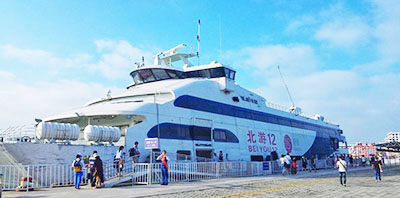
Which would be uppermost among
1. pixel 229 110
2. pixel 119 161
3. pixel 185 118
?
pixel 229 110

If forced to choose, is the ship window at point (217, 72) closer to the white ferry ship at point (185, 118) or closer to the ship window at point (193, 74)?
the white ferry ship at point (185, 118)

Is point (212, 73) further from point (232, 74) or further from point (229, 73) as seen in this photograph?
point (232, 74)

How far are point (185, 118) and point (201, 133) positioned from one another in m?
1.43

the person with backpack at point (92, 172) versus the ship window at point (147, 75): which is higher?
the ship window at point (147, 75)

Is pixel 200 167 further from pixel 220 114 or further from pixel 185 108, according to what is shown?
pixel 220 114

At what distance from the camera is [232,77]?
24.6 meters

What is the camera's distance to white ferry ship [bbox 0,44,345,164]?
1528cm

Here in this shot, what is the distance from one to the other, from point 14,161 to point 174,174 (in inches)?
239

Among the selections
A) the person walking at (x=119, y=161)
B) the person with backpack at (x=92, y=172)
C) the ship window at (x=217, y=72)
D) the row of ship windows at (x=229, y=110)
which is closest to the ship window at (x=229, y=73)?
the ship window at (x=217, y=72)

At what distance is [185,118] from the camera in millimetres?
17938

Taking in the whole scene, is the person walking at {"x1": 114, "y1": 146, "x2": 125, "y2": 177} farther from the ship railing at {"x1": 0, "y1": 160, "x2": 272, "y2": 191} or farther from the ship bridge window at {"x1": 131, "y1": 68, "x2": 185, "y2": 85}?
the ship bridge window at {"x1": 131, "y1": 68, "x2": 185, "y2": 85}

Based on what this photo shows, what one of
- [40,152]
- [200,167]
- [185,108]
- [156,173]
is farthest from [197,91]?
[40,152]

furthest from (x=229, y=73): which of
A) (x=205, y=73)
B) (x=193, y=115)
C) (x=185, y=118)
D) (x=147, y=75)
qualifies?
(x=185, y=118)

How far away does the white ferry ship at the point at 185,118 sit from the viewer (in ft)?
50.1
